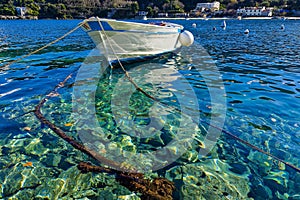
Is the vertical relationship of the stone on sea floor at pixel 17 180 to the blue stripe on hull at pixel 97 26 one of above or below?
below

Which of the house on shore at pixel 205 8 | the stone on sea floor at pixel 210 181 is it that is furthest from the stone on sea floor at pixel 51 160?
the house on shore at pixel 205 8

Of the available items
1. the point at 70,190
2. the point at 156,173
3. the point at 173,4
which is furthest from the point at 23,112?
the point at 173,4

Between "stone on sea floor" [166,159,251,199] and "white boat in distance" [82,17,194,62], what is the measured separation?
4.72m

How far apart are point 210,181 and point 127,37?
7412 millimetres

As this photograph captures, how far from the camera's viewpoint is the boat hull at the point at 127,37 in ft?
28.3

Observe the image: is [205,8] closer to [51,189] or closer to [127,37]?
[127,37]

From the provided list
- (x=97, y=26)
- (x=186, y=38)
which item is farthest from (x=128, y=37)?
(x=186, y=38)

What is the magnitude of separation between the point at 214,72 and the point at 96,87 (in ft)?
18.0

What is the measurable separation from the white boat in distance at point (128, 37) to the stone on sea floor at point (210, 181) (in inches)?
186

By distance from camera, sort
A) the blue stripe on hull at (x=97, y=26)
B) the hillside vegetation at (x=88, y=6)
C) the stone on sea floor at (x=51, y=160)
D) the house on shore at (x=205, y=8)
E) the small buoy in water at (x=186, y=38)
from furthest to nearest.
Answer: the house on shore at (x=205, y=8) < the hillside vegetation at (x=88, y=6) < the small buoy in water at (x=186, y=38) < the blue stripe on hull at (x=97, y=26) < the stone on sea floor at (x=51, y=160)

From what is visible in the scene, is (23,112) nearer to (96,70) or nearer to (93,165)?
(93,165)

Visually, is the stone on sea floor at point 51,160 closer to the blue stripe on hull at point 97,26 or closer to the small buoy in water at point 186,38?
the blue stripe on hull at point 97,26

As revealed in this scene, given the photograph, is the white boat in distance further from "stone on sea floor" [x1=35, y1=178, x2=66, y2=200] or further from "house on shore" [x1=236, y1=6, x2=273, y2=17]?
"house on shore" [x1=236, y1=6, x2=273, y2=17]

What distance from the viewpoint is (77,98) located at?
22.5 ft
